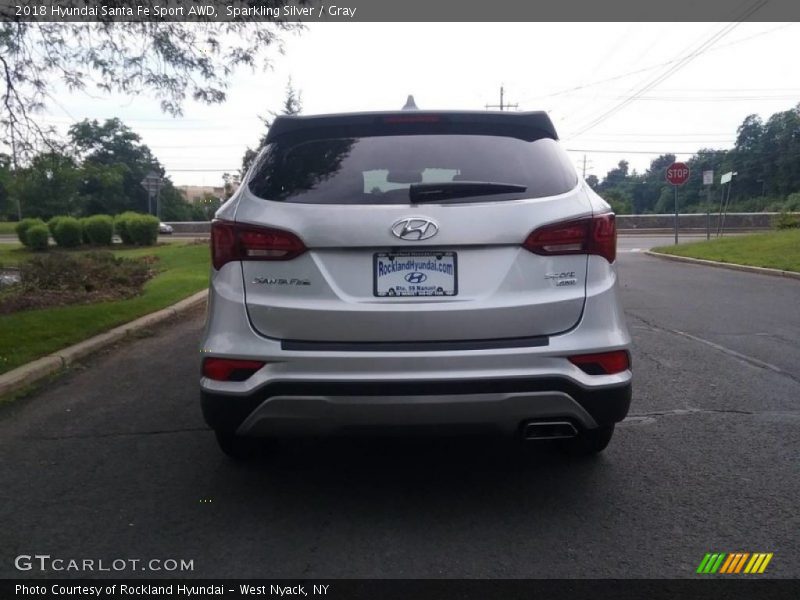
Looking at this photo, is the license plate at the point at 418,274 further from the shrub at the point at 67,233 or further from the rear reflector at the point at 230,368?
the shrub at the point at 67,233

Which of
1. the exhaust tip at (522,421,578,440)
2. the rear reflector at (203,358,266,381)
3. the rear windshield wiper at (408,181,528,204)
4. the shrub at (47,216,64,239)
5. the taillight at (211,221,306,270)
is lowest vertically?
the shrub at (47,216,64,239)

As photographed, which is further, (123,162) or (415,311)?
(123,162)

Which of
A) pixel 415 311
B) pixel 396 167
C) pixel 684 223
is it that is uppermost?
pixel 396 167

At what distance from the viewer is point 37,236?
86.9 feet

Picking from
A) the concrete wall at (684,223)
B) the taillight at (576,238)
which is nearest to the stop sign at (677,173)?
the concrete wall at (684,223)

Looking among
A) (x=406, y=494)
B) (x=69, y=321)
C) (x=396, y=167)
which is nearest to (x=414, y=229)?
(x=396, y=167)

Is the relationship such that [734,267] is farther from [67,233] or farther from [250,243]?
[67,233]

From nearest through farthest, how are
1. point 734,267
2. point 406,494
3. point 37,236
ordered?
1. point 406,494
2. point 734,267
3. point 37,236

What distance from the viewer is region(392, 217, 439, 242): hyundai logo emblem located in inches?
129

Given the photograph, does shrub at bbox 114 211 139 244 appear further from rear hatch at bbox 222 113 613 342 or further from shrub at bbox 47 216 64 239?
rear hatch at bbox 222 113 613 342

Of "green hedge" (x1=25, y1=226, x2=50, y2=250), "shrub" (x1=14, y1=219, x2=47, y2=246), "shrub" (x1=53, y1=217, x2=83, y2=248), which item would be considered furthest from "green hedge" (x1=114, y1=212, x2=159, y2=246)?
"shrub" (x1=14, y1=219, x2=47, y2=246)

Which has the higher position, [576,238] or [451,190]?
[451,190]

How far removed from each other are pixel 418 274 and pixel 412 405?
1.88 ft

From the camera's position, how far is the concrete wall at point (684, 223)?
3738 centimetres
